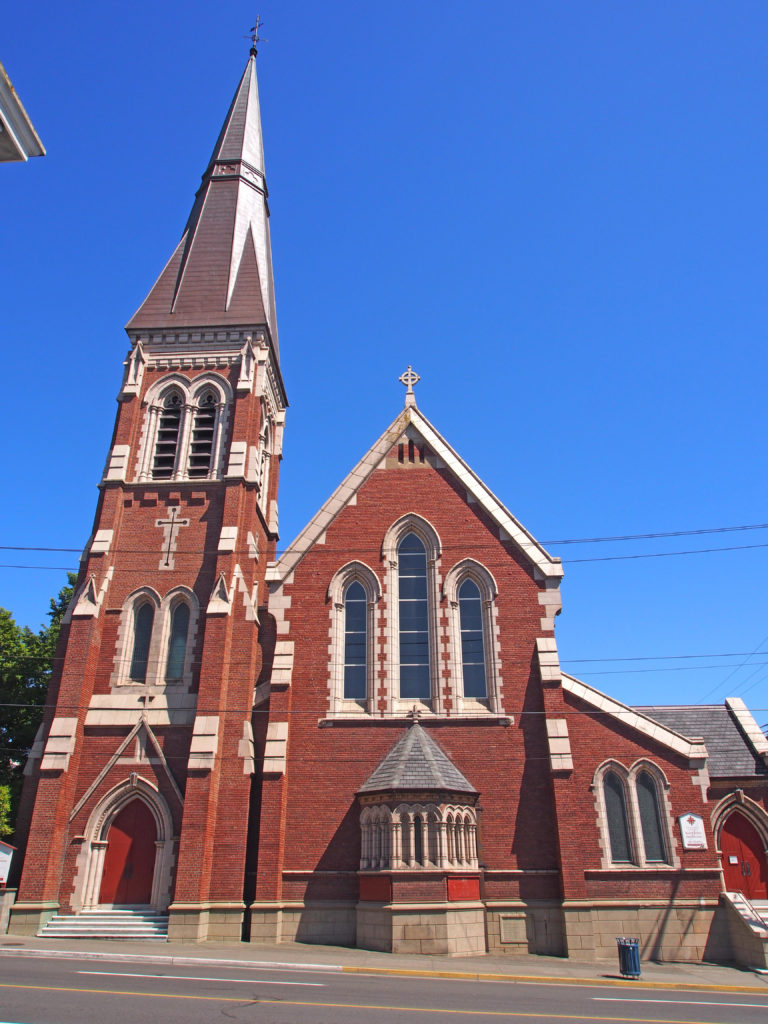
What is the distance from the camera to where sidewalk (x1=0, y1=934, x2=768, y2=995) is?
14.2 metres

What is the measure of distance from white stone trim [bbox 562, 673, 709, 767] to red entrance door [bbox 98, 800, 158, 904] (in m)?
12.3

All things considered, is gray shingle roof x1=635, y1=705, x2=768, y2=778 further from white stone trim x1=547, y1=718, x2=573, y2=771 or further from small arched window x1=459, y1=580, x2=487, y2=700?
small arched window x1=459, y1=580, x2=487, y2=700

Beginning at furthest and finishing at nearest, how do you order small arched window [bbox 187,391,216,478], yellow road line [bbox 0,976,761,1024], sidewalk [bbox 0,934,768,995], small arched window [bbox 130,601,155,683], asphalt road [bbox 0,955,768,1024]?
small arched window [bbox 187,391,216,478] < small arched window [bbox 130,601,155,683] < sidewalk [bbox 0,934,768,995] < yellow road line [bbox 0,976,761,1024] < asphalt road [bbox 0,955,768,1024]

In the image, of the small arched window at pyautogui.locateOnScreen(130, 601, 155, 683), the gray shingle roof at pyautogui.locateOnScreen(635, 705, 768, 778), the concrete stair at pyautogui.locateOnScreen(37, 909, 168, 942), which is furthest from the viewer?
the small arched window at pyautogui.locateOnScreen(130, 601, 155, 683)

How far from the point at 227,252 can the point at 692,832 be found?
27125 millimetres

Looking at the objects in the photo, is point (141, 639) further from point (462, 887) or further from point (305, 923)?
point (462, 887)

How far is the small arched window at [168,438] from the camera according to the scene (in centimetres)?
2564

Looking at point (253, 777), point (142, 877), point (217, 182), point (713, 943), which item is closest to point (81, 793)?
point (142, 877)

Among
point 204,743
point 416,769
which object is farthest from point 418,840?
point 204,743

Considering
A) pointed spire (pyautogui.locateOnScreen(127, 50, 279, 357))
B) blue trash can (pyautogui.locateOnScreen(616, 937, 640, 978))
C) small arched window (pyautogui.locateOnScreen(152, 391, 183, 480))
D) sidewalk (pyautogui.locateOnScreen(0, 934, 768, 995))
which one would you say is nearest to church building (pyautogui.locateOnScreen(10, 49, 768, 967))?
small arched window (pyautogui.locateOnScreen(152, 391, 183, 480))

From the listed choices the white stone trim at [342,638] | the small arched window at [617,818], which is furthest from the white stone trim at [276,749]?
the small arched window at [617,818]

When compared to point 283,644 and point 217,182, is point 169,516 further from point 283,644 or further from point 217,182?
point 217,182

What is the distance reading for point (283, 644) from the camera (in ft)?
68.7

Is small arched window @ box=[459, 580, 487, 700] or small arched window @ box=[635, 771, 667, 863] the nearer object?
small arched window @ box=[635, 771, 667, 863]
